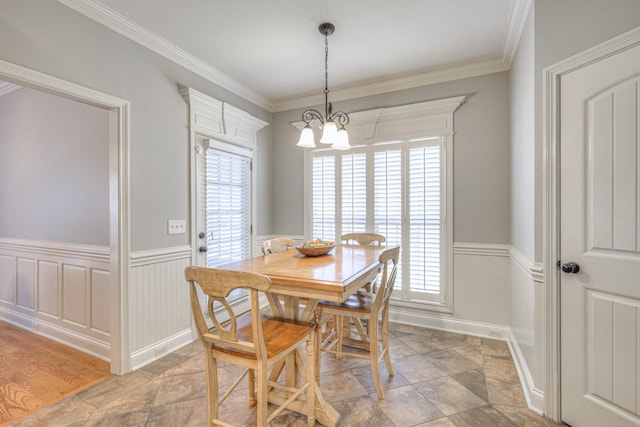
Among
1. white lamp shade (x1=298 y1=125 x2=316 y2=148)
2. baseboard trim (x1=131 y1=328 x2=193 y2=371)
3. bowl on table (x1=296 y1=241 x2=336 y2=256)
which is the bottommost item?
baseboard trim (x1=131 y1=328 x2=193 y2=371)

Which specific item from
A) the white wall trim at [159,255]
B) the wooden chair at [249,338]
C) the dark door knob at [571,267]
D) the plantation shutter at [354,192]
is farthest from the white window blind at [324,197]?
the dark door knob at [571,267]

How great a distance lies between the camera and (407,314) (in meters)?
3.36

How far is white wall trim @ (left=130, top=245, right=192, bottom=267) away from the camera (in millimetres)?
2441

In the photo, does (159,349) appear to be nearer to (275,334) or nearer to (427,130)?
(275,334)

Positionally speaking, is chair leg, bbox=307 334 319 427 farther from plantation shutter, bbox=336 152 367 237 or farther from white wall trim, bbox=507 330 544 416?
plantation shutter, bbox=336 152 367 237

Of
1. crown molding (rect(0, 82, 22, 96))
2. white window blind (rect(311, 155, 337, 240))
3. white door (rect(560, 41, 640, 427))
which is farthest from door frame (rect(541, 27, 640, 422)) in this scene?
crown molding (rect(0, 82, 22, 96))

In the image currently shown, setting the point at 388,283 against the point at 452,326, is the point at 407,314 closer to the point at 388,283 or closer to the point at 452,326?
the point at 452,326

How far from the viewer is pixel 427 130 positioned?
10.6 ft

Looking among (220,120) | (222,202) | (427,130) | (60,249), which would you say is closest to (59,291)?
(60,249)

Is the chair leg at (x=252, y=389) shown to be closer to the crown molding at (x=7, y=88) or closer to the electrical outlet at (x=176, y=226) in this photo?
the electrical outlet at (x=176, y=226)

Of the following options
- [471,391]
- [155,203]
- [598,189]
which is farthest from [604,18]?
[155,203]

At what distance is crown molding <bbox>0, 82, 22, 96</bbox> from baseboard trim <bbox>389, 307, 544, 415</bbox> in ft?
15.9

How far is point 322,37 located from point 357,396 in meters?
2.81

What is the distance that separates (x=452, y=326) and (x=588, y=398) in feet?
4.92
